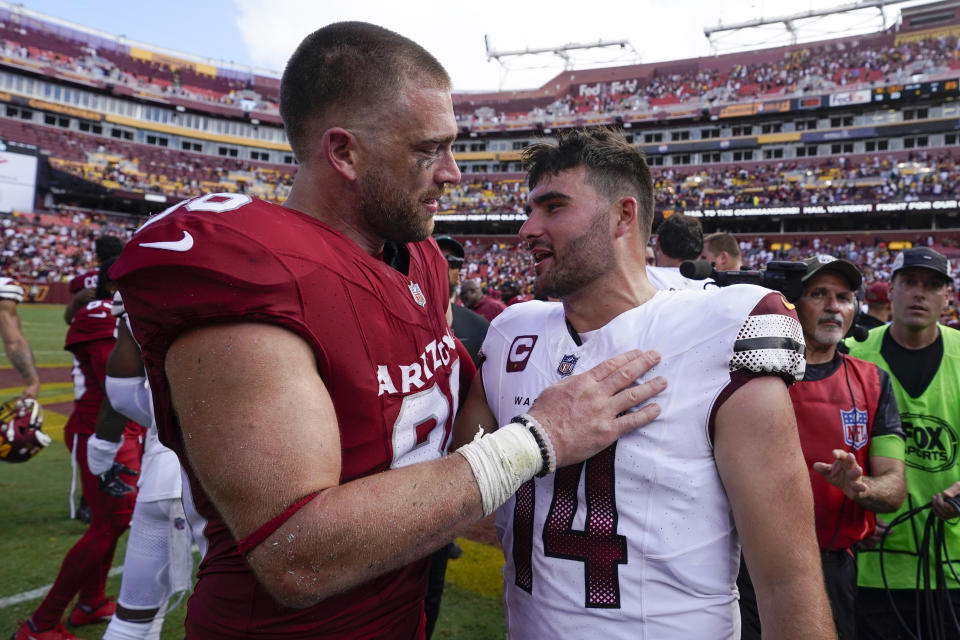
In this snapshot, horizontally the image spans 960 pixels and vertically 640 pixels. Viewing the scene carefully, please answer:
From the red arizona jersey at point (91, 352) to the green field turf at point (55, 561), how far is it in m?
1.05

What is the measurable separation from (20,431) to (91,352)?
2.44ft

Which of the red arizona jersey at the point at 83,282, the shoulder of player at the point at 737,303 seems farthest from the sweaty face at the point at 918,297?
the red arizona jersey at the point at 83,282

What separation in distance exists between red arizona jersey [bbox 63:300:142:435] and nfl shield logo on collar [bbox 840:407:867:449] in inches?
183

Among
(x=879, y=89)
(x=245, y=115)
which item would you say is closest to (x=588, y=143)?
(x=879, y=89)

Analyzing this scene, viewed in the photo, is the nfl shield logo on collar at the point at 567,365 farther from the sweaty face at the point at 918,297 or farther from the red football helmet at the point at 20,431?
the red football helmet at the point at 20,431

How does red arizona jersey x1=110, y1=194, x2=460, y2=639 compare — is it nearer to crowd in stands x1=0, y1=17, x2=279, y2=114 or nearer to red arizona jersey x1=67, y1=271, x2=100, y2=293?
red arizona jersey x1=67, y1=271, x2=100, y2=293

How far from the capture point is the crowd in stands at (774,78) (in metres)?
39.6

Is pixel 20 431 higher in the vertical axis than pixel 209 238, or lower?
lower

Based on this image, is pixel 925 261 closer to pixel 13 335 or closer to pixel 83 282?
pixel 13 335

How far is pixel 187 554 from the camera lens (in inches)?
119

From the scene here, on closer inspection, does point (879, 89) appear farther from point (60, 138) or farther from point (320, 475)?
point (60, 138)

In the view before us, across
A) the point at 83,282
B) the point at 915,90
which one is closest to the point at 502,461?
the point at 83,282

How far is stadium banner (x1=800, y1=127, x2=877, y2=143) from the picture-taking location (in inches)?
1526

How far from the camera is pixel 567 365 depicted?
6.15ft
